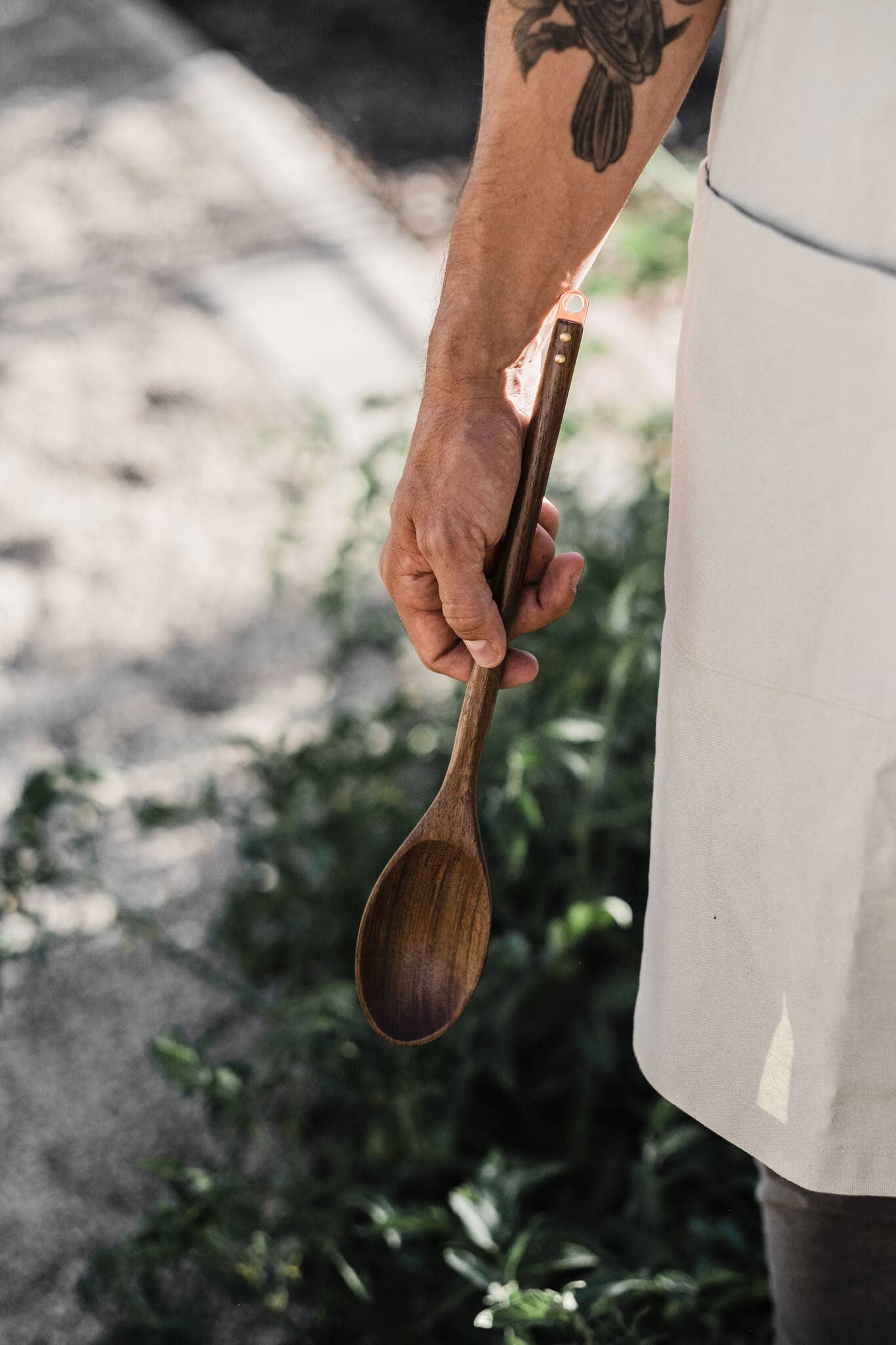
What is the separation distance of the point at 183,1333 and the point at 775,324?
4.00 feet

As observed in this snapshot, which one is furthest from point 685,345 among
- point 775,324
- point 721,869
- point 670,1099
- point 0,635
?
point 0,635

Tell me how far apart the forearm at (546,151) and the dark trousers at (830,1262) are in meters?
0.72

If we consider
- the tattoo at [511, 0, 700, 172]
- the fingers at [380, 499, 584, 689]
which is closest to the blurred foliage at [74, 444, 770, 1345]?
the fingers at [380, 499, 584, 689]

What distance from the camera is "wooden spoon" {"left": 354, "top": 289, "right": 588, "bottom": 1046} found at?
1.11 m

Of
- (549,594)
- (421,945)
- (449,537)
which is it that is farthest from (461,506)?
(421,945)

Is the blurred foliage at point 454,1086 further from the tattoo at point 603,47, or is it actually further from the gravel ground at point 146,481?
the tattoo at point 603,47

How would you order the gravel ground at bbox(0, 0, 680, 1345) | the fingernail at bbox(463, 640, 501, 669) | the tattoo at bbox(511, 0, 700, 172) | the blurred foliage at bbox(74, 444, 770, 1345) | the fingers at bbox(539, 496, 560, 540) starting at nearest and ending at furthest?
1. the tattoo at bbox(511, 0, 700, 172)
2. the fingernail at bbox(463, 640, 501, 669)
3. the fingers at bbox(539, 496, 560, 540)
4. the blurred foliage at bbox(74, 444, 770, 1345)
5. the gravel ground at bbox(0, 0, 680, 1345)

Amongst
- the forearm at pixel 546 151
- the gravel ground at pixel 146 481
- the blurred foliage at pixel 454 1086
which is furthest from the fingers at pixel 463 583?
the gravel ground at pixel 146 481

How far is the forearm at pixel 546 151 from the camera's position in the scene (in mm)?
985

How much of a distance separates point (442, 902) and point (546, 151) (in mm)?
628

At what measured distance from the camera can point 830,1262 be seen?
1.13 metres

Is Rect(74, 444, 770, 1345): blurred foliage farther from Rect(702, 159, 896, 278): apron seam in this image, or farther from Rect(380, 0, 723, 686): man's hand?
Rect(702, 159, 896, 278): apron seam

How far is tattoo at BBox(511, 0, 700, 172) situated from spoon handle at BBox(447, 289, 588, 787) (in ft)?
0.40

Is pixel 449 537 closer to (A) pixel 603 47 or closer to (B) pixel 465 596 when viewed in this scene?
(B) pixel 465 596
